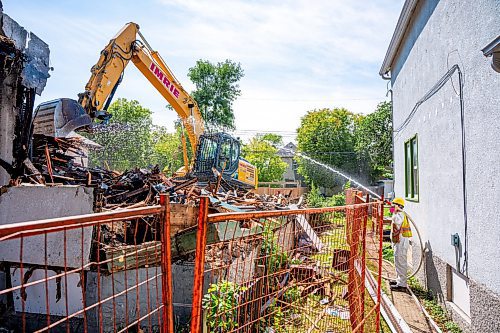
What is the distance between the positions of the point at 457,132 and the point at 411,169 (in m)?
4.45

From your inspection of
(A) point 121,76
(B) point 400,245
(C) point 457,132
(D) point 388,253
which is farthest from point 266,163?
(C) point 457,132

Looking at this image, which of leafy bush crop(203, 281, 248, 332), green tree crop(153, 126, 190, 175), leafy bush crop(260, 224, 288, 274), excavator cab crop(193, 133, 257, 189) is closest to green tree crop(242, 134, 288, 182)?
green tree crop(153, 126, 190, 175)

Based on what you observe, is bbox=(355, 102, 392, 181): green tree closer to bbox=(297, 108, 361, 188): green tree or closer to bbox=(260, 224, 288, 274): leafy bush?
bbox=(297, 108, 361, 188): green tree

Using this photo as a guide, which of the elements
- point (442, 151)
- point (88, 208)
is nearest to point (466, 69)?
point (442, 151)

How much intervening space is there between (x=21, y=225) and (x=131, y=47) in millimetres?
11575

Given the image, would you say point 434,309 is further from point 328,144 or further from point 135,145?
point 328,144

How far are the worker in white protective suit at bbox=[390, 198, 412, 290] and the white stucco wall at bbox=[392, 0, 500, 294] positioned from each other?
37cm

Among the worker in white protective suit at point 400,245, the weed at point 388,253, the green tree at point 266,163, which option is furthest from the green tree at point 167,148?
the worker in white protective suit at point 400,245

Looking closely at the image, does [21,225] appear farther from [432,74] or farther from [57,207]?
[432,74]

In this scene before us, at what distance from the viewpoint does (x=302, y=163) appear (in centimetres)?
4216

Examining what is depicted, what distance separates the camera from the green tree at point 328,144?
4094 cm

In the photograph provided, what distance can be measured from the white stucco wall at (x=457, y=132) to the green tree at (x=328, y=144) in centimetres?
3136

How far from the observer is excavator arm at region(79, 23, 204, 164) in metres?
10.7

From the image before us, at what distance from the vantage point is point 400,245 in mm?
8328
